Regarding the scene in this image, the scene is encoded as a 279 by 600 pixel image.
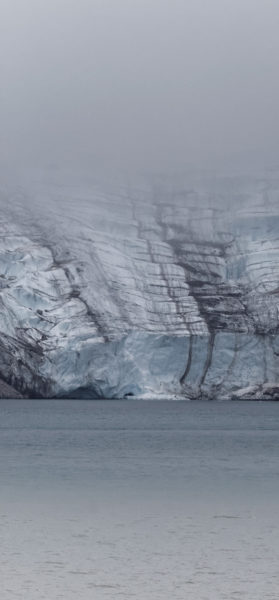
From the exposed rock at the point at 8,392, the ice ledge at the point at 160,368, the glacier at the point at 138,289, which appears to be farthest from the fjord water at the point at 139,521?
the exposed rock at the point at 8,392

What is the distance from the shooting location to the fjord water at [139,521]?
14.2 meters

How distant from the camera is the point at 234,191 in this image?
8606cm

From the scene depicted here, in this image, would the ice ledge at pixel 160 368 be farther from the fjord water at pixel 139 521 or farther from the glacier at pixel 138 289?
the fjord water at pixel 139 521

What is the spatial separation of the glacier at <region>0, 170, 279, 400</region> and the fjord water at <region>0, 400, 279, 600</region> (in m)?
21.7

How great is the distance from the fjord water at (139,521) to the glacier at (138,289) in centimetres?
2168

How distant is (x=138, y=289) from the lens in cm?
7269

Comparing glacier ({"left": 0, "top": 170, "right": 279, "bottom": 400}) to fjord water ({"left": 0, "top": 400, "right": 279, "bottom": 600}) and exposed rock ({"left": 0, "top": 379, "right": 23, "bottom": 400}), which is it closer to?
exposed rock ({"left": 0, "top": 379, "right": 23, "bottom": 400})

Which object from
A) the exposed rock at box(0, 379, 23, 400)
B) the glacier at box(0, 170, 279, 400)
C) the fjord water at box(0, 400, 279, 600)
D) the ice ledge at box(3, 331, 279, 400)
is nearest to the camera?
the fjord water at box(0, 400, 279, 600)

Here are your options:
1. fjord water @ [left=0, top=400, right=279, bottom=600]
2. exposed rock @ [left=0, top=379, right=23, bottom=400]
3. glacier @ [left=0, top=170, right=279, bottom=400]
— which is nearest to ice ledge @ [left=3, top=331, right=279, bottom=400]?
glacier @ [left=0, top=170, right=279, bottom=400]

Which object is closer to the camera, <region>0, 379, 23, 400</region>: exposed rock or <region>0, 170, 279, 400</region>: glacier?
<region>0, 170, 279, 400</region>: glacier

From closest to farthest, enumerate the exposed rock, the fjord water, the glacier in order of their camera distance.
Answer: the fjord water → the glacier → the exposed rock

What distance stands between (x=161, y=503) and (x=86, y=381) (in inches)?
1619

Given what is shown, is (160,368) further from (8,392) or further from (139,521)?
(139,521)

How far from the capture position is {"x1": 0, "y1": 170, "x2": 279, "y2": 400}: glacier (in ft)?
211
